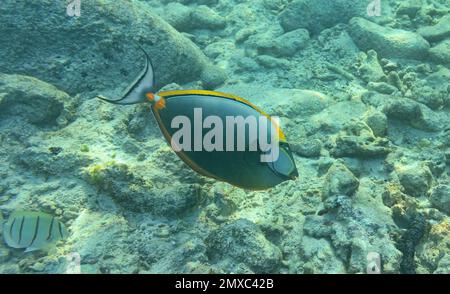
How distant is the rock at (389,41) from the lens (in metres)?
4.73

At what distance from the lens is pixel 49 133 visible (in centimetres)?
335

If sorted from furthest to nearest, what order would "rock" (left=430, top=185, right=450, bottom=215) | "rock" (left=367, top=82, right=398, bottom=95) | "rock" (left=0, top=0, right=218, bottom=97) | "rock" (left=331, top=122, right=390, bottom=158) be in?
"rock" (left=367, top=82, right=398, bottom=95) → "rock" (left=0, top=0, right=218, bottom=97) → "rock" (left=331, top=122, right=390, bottom=158) → "rock" (left=430, top=185, right=450, bottom=215)

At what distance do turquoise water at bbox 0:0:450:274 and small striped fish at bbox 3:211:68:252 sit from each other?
15 mm

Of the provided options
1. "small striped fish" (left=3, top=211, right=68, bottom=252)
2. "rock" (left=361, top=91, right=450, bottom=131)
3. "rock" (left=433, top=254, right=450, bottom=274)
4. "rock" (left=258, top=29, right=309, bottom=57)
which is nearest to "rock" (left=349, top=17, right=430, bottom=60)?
Result: "rock" (left=258, top=29, right=309, bottom=57)

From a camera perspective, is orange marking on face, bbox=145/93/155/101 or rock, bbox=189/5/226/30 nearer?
orange marking on face, bbox=145/93/155/101

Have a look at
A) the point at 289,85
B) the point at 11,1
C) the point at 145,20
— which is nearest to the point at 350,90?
the point at 289,85

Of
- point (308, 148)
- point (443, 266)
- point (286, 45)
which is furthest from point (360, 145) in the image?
point (286, 45)

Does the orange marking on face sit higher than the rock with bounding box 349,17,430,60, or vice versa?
the orange marking on face

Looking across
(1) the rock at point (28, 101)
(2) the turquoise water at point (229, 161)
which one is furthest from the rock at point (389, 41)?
(1) the rock at point (28, 101)

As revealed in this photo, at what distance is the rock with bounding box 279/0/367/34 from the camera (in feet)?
17.4

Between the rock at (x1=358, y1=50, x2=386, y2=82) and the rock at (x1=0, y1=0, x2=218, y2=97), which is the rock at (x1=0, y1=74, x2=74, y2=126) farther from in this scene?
the rock at (x1=358, y1=50, x2=386, y2=82)

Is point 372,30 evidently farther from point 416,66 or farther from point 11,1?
point 11,1

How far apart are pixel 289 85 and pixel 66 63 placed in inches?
103
